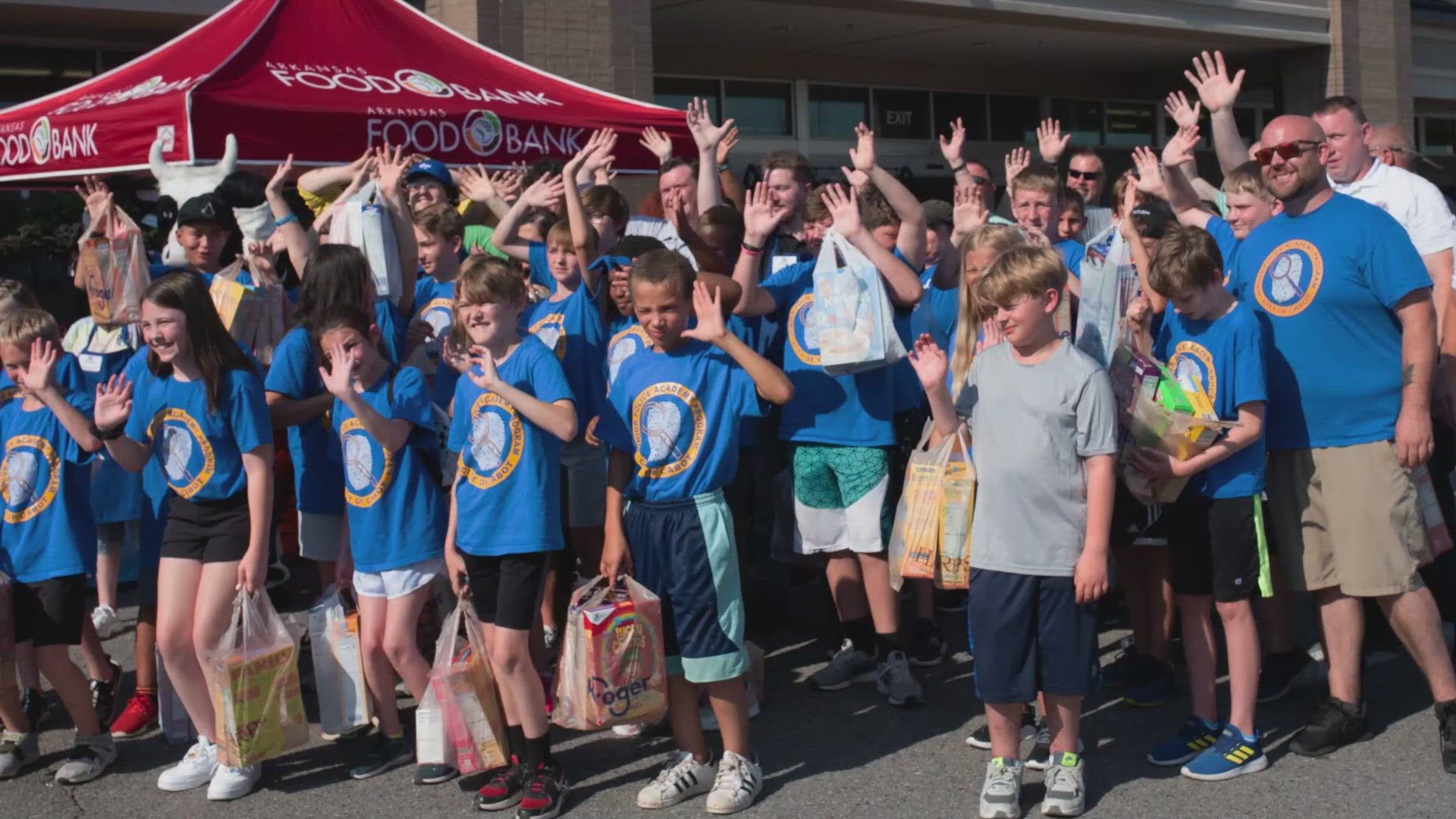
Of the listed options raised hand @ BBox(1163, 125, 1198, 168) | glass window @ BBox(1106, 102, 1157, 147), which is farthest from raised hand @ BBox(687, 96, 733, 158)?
glass window @ BBox(1106, 102, 1157, 147)

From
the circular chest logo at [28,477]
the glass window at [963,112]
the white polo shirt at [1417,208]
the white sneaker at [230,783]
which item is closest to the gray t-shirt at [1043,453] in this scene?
the white polo shirt at [1417,208]

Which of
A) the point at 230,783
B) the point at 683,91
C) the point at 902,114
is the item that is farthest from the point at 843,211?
the point at 902,114

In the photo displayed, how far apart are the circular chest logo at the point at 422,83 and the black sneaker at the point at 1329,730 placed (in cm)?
498

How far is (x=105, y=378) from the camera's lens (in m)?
6.57

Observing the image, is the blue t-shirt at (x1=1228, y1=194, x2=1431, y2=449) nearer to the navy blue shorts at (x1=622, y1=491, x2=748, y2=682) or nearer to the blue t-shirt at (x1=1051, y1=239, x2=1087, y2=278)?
the blue t-shirt at (x1=1051, y1=239, x2=1087, y2=278)

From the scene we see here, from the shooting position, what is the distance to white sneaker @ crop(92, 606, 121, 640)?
6.87 meters

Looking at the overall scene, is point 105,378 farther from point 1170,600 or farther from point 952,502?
point 1170,600

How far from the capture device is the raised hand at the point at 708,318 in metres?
4.55

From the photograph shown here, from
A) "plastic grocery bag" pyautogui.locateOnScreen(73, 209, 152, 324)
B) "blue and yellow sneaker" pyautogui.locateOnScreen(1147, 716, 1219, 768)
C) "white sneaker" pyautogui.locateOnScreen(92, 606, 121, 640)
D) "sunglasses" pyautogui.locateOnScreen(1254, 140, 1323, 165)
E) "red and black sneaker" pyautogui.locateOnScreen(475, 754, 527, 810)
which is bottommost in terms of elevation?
"red and black sneaker" pyautogui.locateOnScreen(475, 754, 527, 810)

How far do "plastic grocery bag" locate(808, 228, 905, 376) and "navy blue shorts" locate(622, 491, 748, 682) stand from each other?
79 centimetres

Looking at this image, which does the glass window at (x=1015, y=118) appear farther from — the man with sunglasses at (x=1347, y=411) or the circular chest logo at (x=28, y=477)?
the circular chest logo at (x=28, y=477)

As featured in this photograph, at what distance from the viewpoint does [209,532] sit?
4.95 meters

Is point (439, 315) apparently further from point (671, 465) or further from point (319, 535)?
point (671, 465)

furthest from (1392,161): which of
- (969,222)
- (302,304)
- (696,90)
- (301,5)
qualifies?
(696,90)
